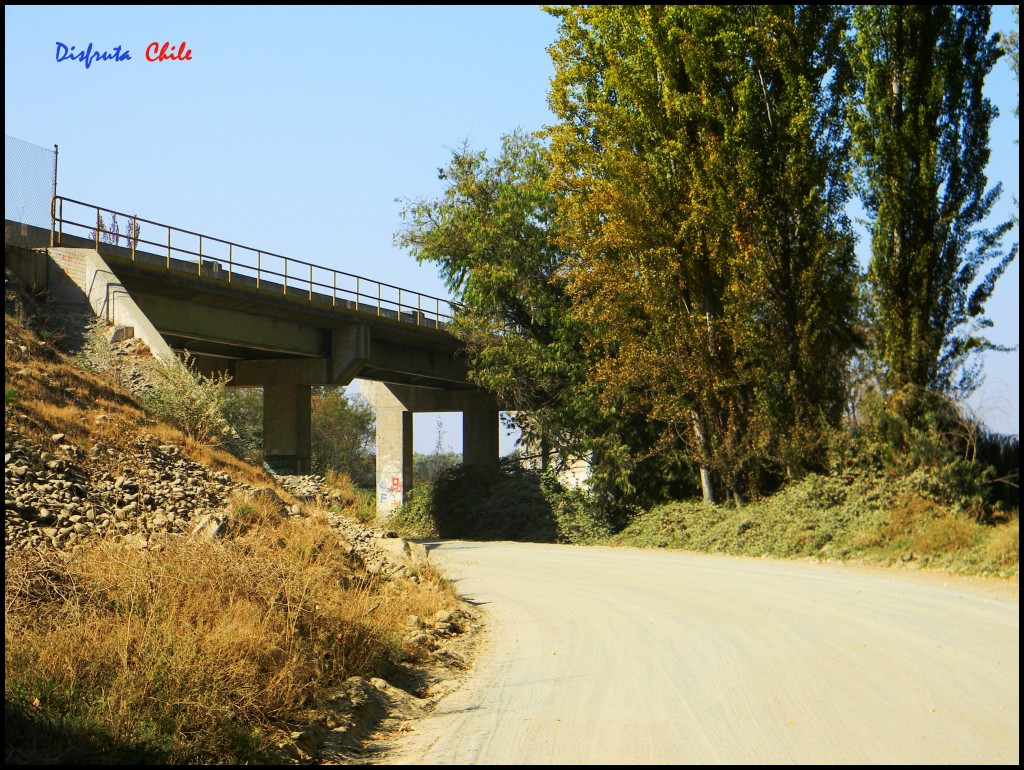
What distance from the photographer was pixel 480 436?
49.8 m

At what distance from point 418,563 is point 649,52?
15.9 metres

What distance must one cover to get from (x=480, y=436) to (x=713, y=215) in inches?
1040

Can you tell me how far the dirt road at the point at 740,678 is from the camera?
6.86 m

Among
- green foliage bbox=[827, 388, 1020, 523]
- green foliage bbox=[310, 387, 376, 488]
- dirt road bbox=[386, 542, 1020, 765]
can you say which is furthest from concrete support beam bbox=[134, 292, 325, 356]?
green foliage bbox=[310, 387, 376, 488]

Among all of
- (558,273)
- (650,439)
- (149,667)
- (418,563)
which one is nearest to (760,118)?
(558,273)

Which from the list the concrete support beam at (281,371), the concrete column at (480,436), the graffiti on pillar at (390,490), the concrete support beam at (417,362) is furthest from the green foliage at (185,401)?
the graffiti on pillar at (390,490)

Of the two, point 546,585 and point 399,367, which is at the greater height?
point 399,367

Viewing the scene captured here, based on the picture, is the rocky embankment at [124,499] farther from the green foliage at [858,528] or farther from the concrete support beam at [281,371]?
the concrete support beam at [281,371]

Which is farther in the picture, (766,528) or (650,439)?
(650,439)

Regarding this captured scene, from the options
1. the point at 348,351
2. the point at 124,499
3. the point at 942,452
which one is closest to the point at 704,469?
the point at 942,452

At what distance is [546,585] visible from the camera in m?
18.2

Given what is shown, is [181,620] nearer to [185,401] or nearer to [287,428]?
[185,401]

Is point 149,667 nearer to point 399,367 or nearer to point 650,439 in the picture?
point 650,439

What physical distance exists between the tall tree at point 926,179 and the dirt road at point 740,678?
6.33 metres
